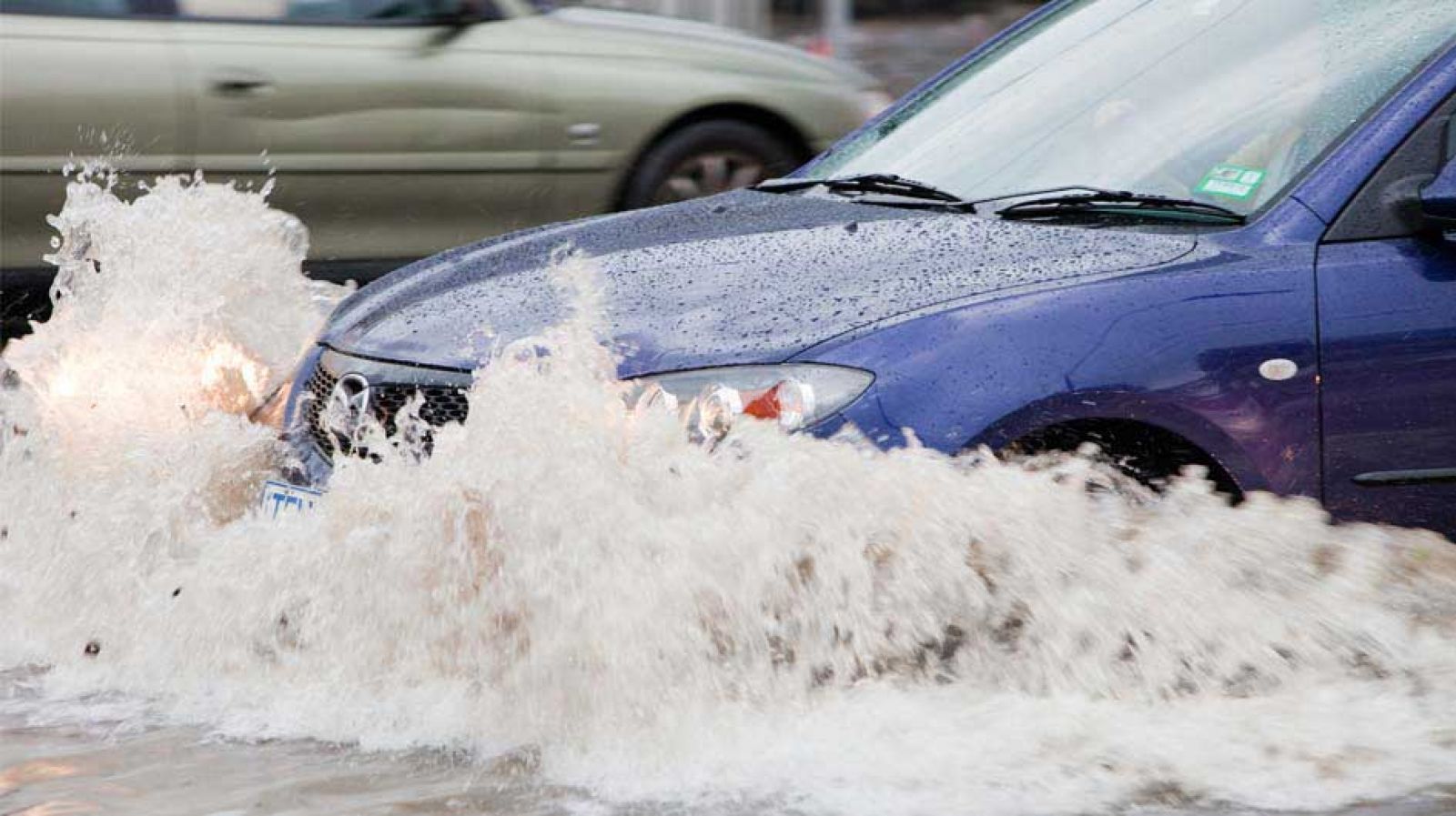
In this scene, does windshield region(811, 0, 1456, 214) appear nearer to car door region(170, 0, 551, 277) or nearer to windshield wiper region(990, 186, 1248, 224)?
windshield wiper region(990, 186, 1248, 224)

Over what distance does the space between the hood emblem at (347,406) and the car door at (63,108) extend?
3534 millimetres

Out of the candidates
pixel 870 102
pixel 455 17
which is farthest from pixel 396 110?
pixel 870 102

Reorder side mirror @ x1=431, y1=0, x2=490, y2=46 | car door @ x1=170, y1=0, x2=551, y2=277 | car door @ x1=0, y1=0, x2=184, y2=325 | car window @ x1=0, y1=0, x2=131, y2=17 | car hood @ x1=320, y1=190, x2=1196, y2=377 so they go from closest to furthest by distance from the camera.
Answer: car hood @ x1=320, y1=190, x2=1196, y2=377, car door @ x1=0, y1=0, x2=184, y2=325, car window @ x1=0, y1=0, x2=131, y2=17, car door @ x1=170, y1=0, x2=551, y2=277, side mirror @ x1=431, y1=0, x2=490, y2=46

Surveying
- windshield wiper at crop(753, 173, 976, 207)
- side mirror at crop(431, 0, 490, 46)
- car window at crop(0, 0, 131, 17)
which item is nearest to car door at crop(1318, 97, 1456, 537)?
windshield wiper at crop(753, 173, 976, 207)

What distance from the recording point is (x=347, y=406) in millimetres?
4789

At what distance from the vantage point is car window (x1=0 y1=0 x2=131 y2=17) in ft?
26.8

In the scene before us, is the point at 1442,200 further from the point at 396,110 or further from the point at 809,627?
the point at 396,110

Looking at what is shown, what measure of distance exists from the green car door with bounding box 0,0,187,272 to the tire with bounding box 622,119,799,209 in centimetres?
174

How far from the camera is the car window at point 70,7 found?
8156mm

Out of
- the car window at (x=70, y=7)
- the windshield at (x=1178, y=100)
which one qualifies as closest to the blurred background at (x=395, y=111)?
the car window at (x=70, y=7)

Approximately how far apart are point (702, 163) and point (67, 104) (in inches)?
92.8

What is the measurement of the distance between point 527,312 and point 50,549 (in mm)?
1392

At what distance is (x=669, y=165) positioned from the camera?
8.88 metres

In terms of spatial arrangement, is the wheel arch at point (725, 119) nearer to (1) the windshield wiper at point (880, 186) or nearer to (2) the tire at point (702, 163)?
(2) the tire at point (702, 163)
